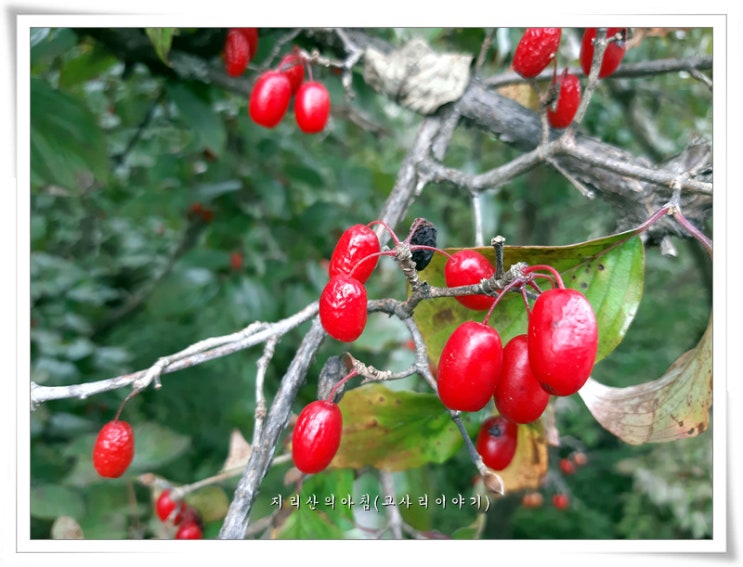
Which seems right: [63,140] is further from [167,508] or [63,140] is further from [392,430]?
[392,430]

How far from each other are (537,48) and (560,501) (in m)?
1.84

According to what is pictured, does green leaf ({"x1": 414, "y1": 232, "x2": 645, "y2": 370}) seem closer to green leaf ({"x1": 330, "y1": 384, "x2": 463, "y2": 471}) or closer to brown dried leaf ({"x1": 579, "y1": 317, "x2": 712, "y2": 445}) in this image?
brown dried leaf ({"x1": 579, "y1": 317, "x2": 712, "y2": 445})

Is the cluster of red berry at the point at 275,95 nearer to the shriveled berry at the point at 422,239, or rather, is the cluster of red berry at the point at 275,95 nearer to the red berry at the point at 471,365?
the shriveled berry at the point at 422,239

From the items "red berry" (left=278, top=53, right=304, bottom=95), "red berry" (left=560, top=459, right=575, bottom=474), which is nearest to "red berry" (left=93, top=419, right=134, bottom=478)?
"red berry" (left=278, top=53, right=304, bottom=95)

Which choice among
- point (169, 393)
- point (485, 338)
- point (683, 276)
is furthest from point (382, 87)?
point (683, 276)

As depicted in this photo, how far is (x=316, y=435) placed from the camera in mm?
808

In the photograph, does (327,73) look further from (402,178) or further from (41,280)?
(41,280)

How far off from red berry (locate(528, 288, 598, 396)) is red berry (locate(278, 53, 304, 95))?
3.14 feet

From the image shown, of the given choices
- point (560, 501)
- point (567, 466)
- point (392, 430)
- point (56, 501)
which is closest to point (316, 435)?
point (392, 430)

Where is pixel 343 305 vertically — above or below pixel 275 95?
below

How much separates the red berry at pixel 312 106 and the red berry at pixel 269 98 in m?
0.03

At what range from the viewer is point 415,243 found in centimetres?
73

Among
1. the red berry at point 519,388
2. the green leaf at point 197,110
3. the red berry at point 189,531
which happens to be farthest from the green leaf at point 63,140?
the red berry at point 519,388

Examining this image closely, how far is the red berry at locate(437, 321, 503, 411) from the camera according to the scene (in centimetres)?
67
